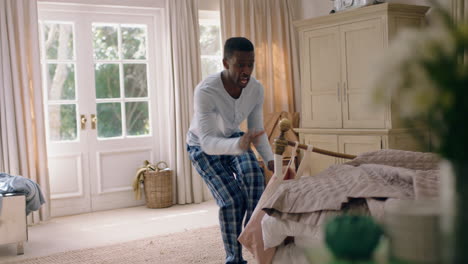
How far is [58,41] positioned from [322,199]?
385cm

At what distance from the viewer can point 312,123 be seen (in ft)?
17.5

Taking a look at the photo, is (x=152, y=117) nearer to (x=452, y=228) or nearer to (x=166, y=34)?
(x=166, y=34)

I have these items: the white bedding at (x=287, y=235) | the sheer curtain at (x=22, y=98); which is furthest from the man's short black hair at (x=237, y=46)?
the sheer curtain at (x=22, y=98)

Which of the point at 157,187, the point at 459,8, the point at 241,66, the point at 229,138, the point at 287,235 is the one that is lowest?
the point at 157,187

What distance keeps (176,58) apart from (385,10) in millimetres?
2114

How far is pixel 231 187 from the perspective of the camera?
9.34ft

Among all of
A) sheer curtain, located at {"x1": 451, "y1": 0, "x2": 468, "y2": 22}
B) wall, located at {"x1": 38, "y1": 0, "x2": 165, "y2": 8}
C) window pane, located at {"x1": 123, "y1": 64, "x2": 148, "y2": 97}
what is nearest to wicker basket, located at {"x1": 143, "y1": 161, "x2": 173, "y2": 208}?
window pane, located at {"x1": 123, "y1": 64, "x2": 148, "y2": 97}

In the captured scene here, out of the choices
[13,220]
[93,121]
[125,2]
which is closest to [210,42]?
[125,2]

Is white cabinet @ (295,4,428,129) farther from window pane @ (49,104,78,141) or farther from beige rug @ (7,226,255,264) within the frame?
window pane @ (49,104,78,141)

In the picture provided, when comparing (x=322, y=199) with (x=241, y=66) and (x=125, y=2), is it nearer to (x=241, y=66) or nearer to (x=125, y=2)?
(x=241, y=66)

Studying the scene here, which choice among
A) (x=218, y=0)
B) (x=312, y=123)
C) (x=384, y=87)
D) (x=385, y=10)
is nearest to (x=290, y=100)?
(x=312, y=123)

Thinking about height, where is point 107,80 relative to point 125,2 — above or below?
below

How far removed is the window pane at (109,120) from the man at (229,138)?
253 cm

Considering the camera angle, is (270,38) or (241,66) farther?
(270,38)
